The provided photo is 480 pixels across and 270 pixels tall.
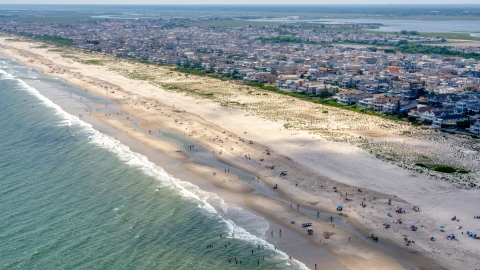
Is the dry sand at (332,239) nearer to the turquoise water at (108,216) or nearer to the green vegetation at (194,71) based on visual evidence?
the turquoise water at (108,216)

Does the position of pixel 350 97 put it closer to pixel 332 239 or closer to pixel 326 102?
pixel 326 102

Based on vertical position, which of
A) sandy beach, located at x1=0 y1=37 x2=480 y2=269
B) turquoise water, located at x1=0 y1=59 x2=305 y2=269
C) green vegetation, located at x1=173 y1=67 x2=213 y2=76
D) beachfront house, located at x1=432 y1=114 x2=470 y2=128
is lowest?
turquoise water, located at x1=0 y1=59 x2=305 y2=269

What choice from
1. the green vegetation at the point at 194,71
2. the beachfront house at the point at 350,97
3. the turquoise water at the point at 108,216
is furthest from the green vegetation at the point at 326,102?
the turquoise water at the point at 108,216

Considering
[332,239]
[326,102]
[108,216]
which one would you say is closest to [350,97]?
[326,102]

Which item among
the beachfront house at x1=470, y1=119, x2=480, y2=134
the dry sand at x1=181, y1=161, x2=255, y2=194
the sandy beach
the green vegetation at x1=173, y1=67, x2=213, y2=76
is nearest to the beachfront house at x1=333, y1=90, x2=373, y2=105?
the sandy beach

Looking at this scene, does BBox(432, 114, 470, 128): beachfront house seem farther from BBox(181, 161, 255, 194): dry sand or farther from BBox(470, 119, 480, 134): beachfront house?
BBox(181, 161, 255, 194): dry sand

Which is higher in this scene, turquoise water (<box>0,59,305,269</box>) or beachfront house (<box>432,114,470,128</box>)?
beachfront house (<box>432,114,470,128</box>)

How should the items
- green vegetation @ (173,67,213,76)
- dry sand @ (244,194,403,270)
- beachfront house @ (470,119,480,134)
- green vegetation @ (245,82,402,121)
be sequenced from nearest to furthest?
1. dry sand @ (244,194,403,270)
2. beachfront house @ (470,119,480,134)
3. green vegetation @ (245,82,402,121)
4. green vegetation @ (173,67,213,76)

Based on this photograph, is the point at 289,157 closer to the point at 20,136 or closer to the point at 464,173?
the point at 464,173
